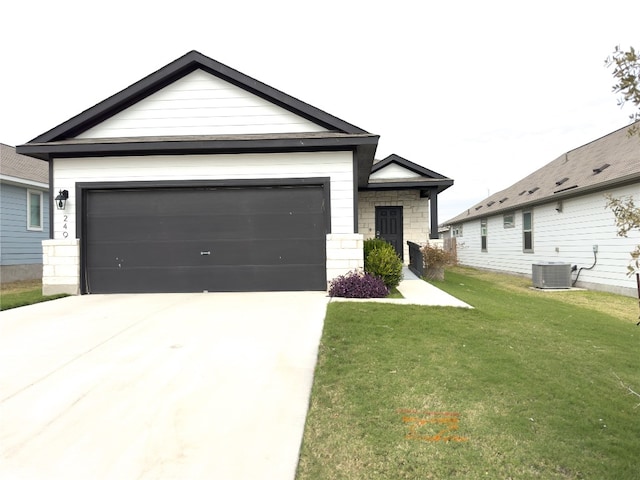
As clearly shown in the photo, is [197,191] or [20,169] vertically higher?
[20,169]

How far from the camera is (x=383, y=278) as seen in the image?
8.52m

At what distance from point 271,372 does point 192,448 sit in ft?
4.29

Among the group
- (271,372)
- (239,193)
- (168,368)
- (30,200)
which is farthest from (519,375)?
(30,200)

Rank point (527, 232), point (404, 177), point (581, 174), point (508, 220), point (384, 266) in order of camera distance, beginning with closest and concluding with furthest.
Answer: point (384, 266)
point (581, 174)
point (404, 177)
point (527, 232)
point (508, 220)

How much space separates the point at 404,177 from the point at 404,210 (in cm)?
153

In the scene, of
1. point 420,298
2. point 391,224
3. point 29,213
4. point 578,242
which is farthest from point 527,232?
point 29,213

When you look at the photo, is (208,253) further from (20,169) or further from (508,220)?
(508,220)

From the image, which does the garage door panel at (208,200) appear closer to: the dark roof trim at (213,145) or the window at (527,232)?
the dark roof trim at (213,145)

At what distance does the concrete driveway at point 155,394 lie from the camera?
255 cm

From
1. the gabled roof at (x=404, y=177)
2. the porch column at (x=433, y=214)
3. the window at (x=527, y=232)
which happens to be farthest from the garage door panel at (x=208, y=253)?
the window at (x=527, y=232)

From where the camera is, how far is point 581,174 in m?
13.1

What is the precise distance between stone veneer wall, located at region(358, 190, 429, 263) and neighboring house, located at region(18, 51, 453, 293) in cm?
634

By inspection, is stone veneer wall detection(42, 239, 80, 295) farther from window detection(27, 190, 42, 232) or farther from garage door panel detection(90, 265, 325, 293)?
window detection(27, 190, 42, 232)

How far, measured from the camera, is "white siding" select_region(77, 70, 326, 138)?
8.71 m
